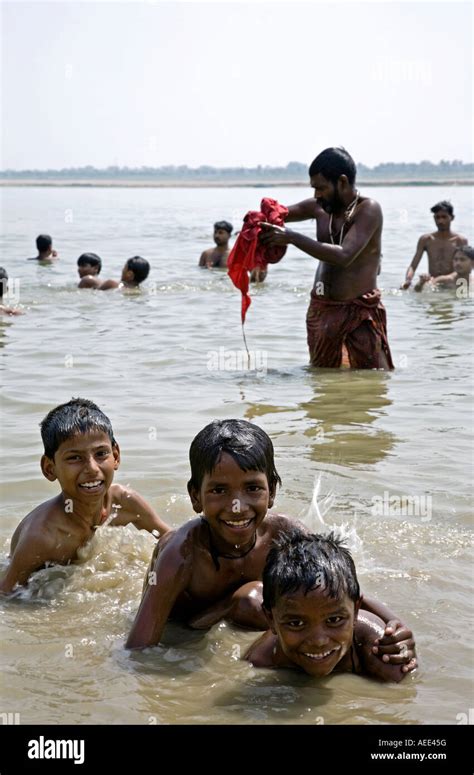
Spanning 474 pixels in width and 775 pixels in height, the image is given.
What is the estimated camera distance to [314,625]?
325 cm

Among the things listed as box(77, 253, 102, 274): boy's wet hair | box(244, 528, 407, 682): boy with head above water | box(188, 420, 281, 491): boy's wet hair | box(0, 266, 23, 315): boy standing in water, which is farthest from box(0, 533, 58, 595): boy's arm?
box(77, 253, 102, 274): boy's wet hair

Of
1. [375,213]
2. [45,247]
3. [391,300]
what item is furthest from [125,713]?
[45,247]

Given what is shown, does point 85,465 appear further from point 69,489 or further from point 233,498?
point 233,498

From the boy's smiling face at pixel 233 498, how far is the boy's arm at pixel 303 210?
4.09m

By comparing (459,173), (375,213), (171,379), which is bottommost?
(171,379)

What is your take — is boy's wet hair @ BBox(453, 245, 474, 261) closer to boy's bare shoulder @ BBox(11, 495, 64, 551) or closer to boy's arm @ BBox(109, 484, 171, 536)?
boy's arm @ BBox(109, 484, 171, 536)

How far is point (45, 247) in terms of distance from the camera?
1814 centimetres

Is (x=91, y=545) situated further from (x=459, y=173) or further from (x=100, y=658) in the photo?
(x=459, y=173)

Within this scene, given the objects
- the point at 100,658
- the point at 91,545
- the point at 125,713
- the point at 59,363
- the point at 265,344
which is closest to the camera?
the point at 125,713

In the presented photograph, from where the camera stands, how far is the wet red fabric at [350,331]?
24.8 feet

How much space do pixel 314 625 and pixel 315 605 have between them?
8 centimetres

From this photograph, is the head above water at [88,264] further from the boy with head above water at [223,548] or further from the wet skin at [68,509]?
the boy with head above water at [223,548]

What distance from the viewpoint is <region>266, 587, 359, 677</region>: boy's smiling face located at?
3.21 m

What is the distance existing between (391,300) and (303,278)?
3.59 m
